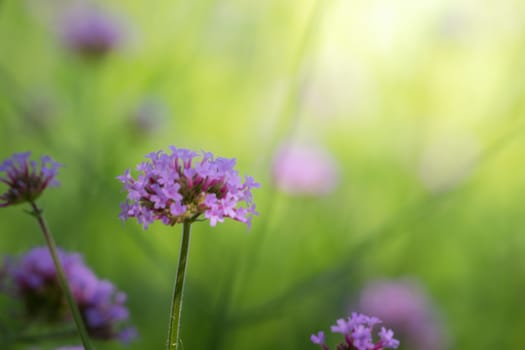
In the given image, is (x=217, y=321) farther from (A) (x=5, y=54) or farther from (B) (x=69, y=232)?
(A) (x=5, y=54)

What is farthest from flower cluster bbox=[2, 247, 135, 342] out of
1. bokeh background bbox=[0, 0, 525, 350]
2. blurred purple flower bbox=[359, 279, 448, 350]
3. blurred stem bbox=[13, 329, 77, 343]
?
blurred purple flower bbox=[359, 279, 448, 350]

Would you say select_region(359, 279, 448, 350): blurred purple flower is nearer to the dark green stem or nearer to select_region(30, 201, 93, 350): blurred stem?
the dark green stem

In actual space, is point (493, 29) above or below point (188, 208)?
above

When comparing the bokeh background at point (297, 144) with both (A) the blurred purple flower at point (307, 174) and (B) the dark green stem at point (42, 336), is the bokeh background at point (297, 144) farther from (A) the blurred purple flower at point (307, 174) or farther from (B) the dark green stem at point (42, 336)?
(B) the dark green stem at point (42, 336)

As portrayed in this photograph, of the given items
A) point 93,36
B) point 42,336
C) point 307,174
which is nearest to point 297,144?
point 307,174

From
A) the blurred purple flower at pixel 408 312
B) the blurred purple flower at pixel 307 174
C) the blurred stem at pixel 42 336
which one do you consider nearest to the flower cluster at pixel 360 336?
the blurred stem at pixel 42 336

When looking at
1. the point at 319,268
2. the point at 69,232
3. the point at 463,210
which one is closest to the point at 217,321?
the point at 69,232
